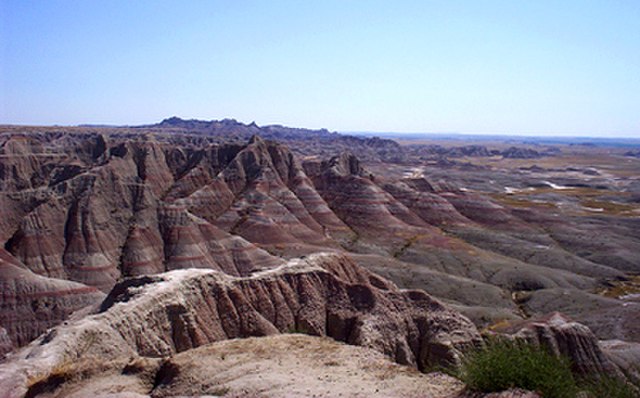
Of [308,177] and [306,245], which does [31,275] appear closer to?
[306,245]

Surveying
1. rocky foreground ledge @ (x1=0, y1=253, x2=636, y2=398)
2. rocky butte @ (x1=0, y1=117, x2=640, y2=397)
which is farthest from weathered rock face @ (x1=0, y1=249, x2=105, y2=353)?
rocky foreground ledge @ (x1=0, y1=253, x2=636, y2=398)

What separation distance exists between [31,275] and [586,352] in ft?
145

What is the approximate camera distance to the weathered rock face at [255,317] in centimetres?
2398

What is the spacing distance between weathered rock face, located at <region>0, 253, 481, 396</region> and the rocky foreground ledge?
0.21 ft

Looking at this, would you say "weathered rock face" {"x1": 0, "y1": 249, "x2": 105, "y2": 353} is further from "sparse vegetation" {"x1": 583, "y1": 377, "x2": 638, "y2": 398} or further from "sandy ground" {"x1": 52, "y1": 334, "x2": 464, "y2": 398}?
"sparse vegetation" {"x1": 583, "y1": 377, "x2": 638, "y2": 398}

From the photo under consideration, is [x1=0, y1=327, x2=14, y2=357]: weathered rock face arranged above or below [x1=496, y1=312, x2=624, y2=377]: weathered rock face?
below

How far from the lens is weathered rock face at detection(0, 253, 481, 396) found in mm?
23984

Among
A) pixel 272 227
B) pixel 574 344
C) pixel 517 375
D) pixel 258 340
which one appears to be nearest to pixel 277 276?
pixel 258 340

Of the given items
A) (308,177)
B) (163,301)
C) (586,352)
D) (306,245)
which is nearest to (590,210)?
(308,177)

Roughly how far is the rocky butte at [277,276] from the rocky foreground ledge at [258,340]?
0.37 ft

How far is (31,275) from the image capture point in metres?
43.5

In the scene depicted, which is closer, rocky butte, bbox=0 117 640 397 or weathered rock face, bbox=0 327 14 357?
rocky butte, bbox=0 117 640 397

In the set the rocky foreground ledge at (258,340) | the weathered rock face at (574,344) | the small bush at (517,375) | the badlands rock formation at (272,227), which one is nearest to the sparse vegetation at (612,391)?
the small bush at (517,375)

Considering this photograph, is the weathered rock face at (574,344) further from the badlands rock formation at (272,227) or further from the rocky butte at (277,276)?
the badlands rock formation at (272,227)
